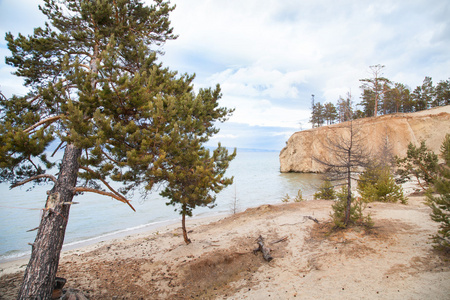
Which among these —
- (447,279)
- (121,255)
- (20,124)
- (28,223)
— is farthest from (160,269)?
(28,223)

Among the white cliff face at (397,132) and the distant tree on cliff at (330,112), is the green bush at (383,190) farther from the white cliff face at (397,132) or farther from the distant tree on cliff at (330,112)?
the distant tree on cliff at (330,112)

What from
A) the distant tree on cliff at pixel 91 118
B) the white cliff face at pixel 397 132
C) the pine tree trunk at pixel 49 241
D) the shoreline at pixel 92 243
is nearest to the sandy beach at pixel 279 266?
the shoreline at pixel 92 243

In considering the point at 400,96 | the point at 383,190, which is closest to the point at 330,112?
the point at 400,96

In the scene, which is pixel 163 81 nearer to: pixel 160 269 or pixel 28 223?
pixel 160 269

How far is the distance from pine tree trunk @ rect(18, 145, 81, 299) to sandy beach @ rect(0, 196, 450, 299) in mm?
1538

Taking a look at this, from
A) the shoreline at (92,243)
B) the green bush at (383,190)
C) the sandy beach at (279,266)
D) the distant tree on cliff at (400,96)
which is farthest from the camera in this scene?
the distant tree on cliff at (400,96)

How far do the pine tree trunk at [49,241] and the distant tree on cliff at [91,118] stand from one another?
2 centimetres

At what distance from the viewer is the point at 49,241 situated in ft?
18.5

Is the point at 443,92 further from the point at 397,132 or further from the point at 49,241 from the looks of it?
the point at 49,241

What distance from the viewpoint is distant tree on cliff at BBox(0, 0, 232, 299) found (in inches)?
213

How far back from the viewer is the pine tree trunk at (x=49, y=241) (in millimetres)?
5328

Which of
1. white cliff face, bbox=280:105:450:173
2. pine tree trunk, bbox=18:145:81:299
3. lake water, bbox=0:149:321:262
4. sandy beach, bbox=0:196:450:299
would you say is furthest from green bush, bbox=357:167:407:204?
white cliff face, bbox=280:105:450:173

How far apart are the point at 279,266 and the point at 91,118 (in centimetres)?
714

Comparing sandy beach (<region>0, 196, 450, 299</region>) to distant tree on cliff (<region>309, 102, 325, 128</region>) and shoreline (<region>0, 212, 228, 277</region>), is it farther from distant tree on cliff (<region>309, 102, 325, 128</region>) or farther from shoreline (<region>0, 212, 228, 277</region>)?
distant tree on cliff (<region>309, 102, 325, 128</region>)
